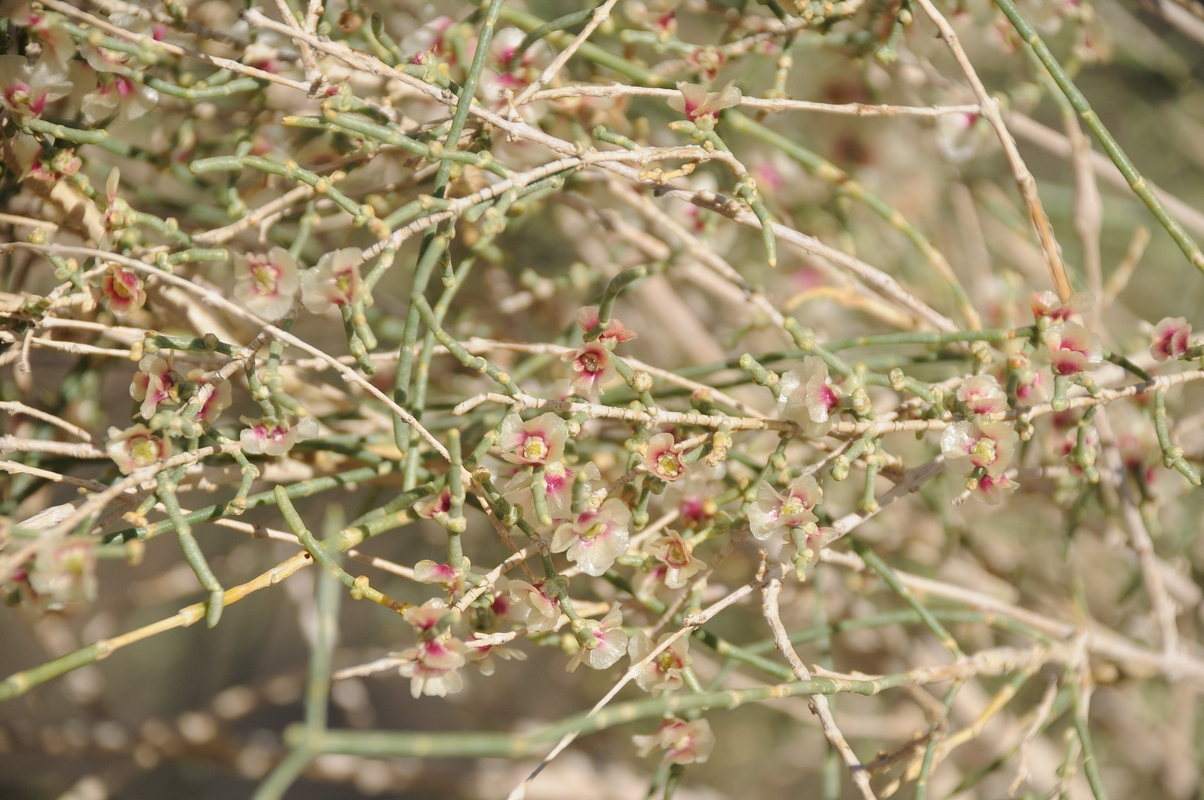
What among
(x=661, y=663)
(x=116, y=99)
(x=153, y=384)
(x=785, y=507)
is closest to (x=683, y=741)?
(x=661, y=663)

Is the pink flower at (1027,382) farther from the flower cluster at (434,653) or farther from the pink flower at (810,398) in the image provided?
the flower cluster at (434,653)

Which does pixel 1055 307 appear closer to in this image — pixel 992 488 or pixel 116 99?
pixel 992 488

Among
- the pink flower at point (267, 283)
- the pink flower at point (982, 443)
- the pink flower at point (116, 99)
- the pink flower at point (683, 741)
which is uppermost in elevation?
the pink flower at point (116, 99)

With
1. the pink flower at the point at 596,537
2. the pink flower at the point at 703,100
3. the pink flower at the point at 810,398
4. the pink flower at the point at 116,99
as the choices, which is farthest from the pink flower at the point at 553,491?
the pink flower at the point at 116,99

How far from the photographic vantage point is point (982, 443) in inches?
20.7

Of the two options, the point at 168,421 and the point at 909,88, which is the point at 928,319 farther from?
the point at 168,421

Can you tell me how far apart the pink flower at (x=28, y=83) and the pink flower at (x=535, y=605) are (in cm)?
43

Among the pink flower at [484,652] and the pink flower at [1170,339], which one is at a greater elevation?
the pink flower at [1170,339]

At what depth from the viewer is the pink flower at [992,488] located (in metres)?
0.55

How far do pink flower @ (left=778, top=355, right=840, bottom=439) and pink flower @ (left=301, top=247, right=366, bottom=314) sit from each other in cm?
26

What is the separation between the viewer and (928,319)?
665 millimetres

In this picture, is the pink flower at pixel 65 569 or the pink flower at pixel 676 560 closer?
the pink flower at pixel 65 569

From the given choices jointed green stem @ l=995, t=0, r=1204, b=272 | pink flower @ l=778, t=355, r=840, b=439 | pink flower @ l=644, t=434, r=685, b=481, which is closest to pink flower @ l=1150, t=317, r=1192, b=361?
jointed green stem @ l=995, t=0, r=1204, b=272

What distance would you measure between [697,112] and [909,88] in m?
0.44
